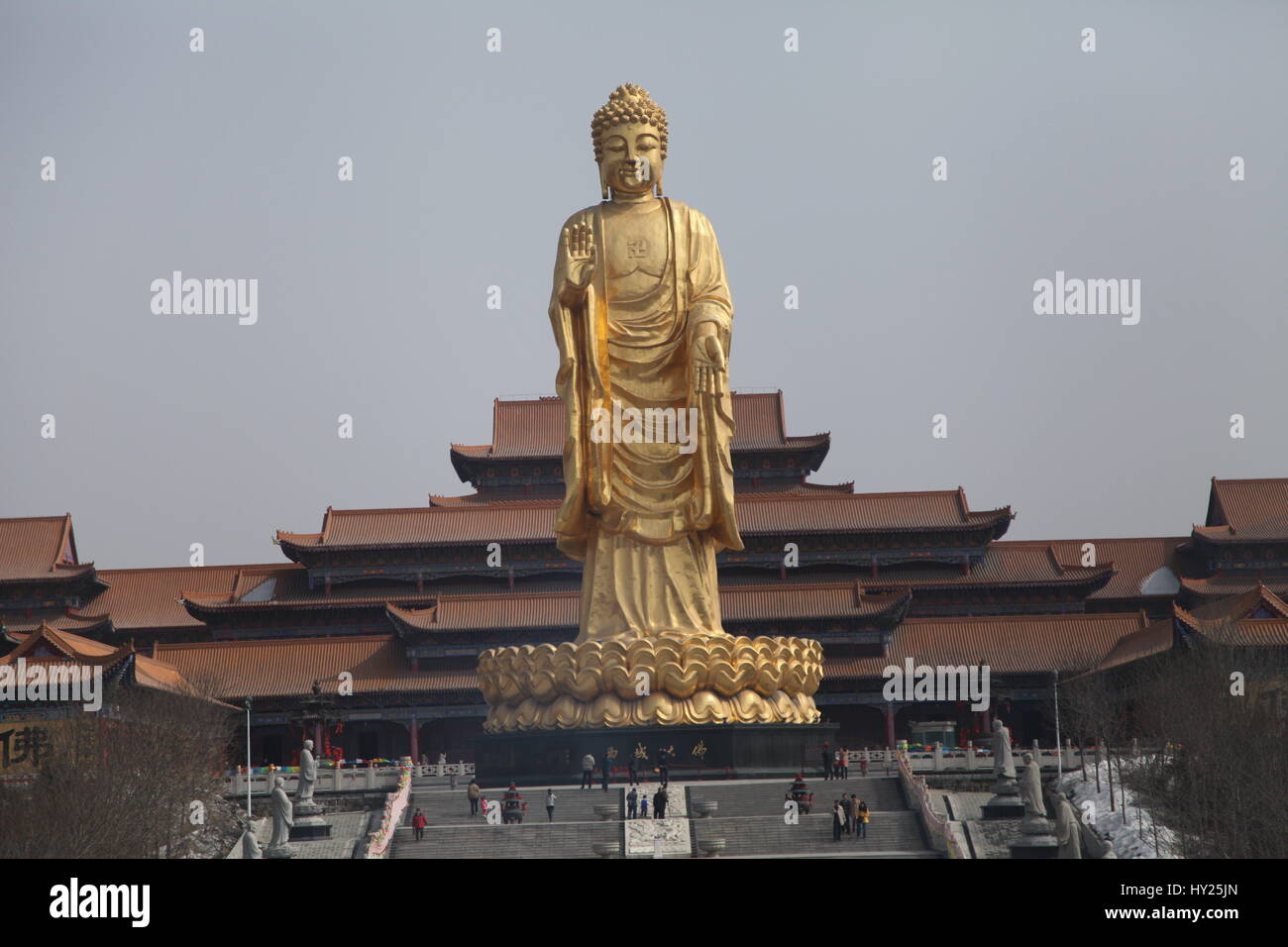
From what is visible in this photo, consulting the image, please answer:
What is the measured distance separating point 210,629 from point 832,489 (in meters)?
14.4

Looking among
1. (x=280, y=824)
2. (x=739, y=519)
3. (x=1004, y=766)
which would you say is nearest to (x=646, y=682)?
(x=280, y=824)

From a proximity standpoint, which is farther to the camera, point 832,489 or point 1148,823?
point 832,489

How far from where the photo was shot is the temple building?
1423 inches

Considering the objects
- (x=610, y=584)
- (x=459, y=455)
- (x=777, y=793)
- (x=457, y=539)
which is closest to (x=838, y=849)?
(x=777, y=793)

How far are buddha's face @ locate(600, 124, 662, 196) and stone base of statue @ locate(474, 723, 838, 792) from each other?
6.38 m

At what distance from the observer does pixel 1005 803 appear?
75.5 ft

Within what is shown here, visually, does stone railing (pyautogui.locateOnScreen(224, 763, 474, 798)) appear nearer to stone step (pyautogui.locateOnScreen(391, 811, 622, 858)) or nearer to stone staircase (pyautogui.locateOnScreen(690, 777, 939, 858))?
stone step (pyautogui.locateOnScreen(391, 811, 622, 858))

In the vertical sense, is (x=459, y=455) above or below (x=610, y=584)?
above

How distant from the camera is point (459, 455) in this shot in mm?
43844

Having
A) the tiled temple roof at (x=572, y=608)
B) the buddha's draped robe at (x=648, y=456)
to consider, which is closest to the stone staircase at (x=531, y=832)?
the buddha's draped robe at (x=648, y=456)

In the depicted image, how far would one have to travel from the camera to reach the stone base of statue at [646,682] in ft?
70.3

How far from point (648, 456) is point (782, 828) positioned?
4.53 metres
